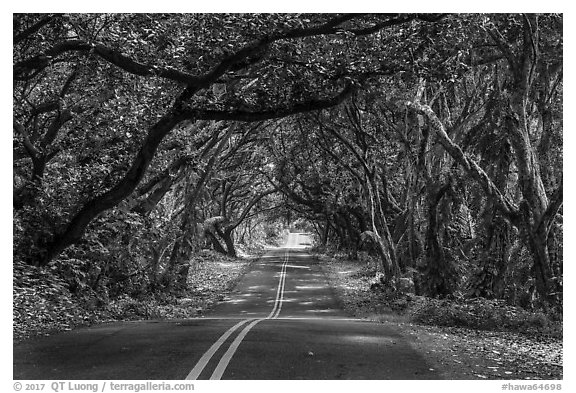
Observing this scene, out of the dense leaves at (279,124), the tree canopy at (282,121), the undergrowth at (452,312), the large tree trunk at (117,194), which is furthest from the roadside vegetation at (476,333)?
the large tree trunk at (117,194)

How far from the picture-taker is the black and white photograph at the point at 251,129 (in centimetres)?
949

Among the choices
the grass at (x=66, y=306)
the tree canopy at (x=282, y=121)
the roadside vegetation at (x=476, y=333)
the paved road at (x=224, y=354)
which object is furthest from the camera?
the grass at (x=66, y=306)

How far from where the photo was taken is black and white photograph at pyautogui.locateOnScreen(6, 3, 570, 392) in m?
9.49

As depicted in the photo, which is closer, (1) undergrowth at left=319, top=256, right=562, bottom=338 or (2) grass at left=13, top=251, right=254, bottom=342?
(2) grass at left=13, top=251, right=254, bottom=342

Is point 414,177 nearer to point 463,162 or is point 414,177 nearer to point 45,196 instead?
point 463,162

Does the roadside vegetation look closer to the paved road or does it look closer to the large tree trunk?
the paved road

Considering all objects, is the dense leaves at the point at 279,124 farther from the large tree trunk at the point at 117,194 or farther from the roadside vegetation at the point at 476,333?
the roadside vegetation at the point at 476,333

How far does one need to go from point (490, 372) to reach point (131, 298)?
14787 mm

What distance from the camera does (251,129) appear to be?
2664 cm

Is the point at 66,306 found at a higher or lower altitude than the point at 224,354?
lower

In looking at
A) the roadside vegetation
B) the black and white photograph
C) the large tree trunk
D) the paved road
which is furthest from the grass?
the roadside vegetation

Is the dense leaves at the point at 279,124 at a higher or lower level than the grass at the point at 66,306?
higher

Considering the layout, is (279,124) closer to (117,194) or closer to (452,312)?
(452,312)

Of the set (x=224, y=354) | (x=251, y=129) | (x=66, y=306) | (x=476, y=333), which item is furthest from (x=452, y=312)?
(x=251, y=129)
